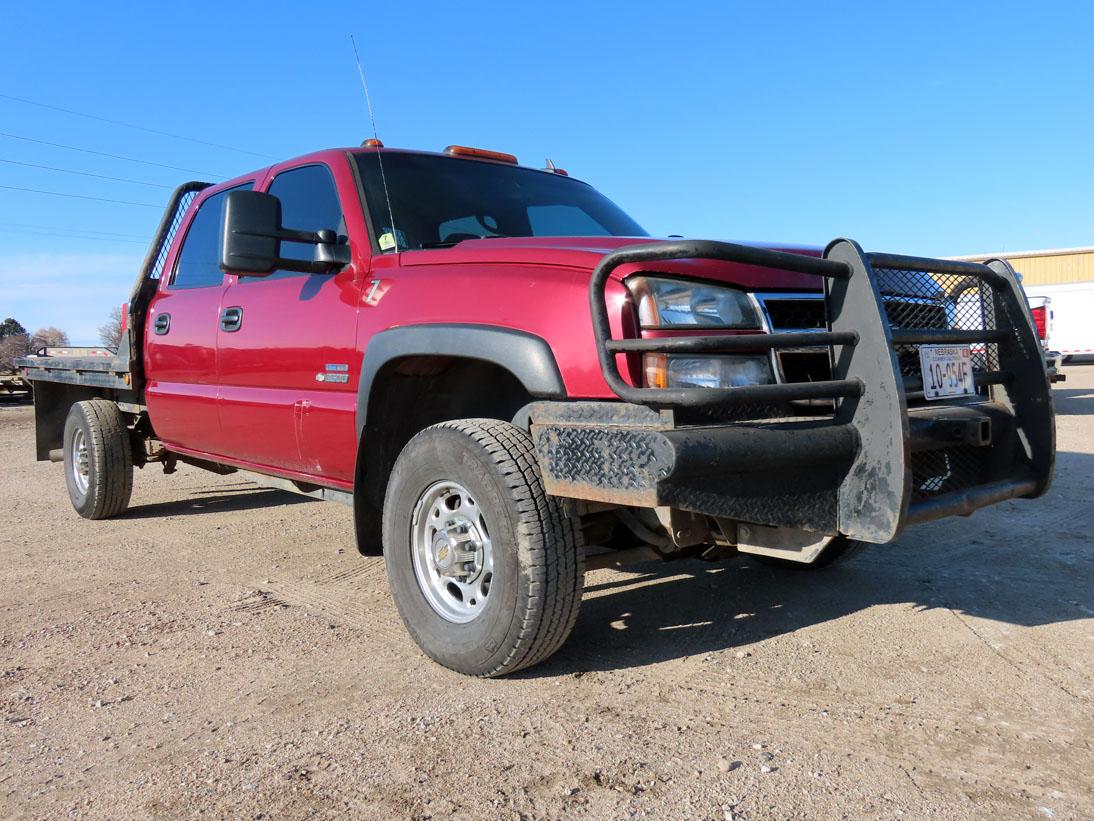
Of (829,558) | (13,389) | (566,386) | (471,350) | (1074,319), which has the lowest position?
(829,558)

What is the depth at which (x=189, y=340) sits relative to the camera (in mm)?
4598

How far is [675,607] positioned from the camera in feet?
11.7

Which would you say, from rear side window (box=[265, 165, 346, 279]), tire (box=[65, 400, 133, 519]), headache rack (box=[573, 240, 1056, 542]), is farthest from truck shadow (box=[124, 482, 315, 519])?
headache rack (box=[573, 240, 1056, 542])

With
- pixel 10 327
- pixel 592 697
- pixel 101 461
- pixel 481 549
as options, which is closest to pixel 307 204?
pixel 481 549

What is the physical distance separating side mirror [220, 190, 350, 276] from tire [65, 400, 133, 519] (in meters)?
2.85

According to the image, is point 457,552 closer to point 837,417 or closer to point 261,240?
point 837,417

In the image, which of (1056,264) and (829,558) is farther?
(1056,264)

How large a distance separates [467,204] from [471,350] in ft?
4.08

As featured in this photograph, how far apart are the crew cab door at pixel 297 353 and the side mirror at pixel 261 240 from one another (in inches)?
3.0

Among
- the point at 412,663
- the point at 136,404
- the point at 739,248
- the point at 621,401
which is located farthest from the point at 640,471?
the point at 136,404

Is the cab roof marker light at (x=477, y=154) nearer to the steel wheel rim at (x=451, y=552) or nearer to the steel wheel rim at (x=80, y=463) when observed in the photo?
the steel wheel rim at (x=451, y=552)

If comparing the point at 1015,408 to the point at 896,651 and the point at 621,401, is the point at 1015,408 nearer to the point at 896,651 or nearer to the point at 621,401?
the point at 896,651

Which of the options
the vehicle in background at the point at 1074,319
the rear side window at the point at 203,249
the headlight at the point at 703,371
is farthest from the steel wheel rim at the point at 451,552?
the vehicle in background at the point at 1074,319

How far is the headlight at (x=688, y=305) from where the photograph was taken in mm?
2459
